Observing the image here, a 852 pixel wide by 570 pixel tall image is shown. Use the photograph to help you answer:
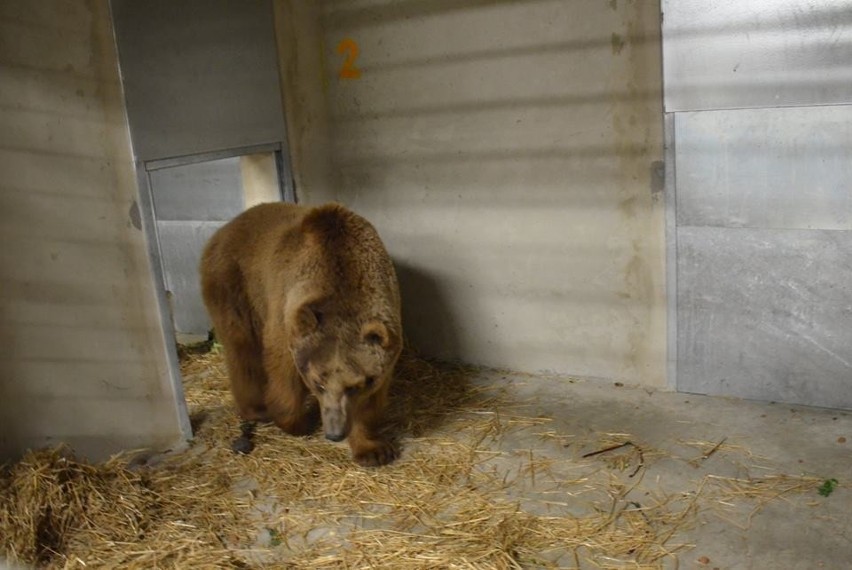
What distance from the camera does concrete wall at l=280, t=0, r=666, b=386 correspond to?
484cm

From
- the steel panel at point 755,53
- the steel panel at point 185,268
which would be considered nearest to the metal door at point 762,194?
the steel panel at point 755,53

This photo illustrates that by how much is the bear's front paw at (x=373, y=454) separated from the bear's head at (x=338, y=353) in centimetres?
39

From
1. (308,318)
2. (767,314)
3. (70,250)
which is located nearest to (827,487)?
(767,314)

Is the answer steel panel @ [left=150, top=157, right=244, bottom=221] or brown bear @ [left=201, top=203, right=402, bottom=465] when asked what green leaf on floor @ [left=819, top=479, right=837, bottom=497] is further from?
steel panel @ [left=150, top=157, right=244, bottom=221]

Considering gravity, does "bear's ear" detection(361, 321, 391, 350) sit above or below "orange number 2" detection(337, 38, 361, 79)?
below

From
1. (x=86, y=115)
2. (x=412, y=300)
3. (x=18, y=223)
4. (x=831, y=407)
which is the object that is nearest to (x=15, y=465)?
(x=18, y=223)

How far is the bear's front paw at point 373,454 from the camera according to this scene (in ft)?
14.6

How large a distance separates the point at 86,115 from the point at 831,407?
173 inches

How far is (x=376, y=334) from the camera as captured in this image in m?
4.08

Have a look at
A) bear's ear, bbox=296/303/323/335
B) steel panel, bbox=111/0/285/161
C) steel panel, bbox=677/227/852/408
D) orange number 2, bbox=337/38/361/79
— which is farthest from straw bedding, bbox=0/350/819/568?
orange number 2, bbox=337/38/361/79

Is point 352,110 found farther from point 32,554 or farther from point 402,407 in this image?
point 32,554

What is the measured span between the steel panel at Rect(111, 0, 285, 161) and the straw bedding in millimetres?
1816

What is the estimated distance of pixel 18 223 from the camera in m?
4.01

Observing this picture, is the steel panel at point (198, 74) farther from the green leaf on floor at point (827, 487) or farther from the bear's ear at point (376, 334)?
the green leaf on floor at point (827, 487)
